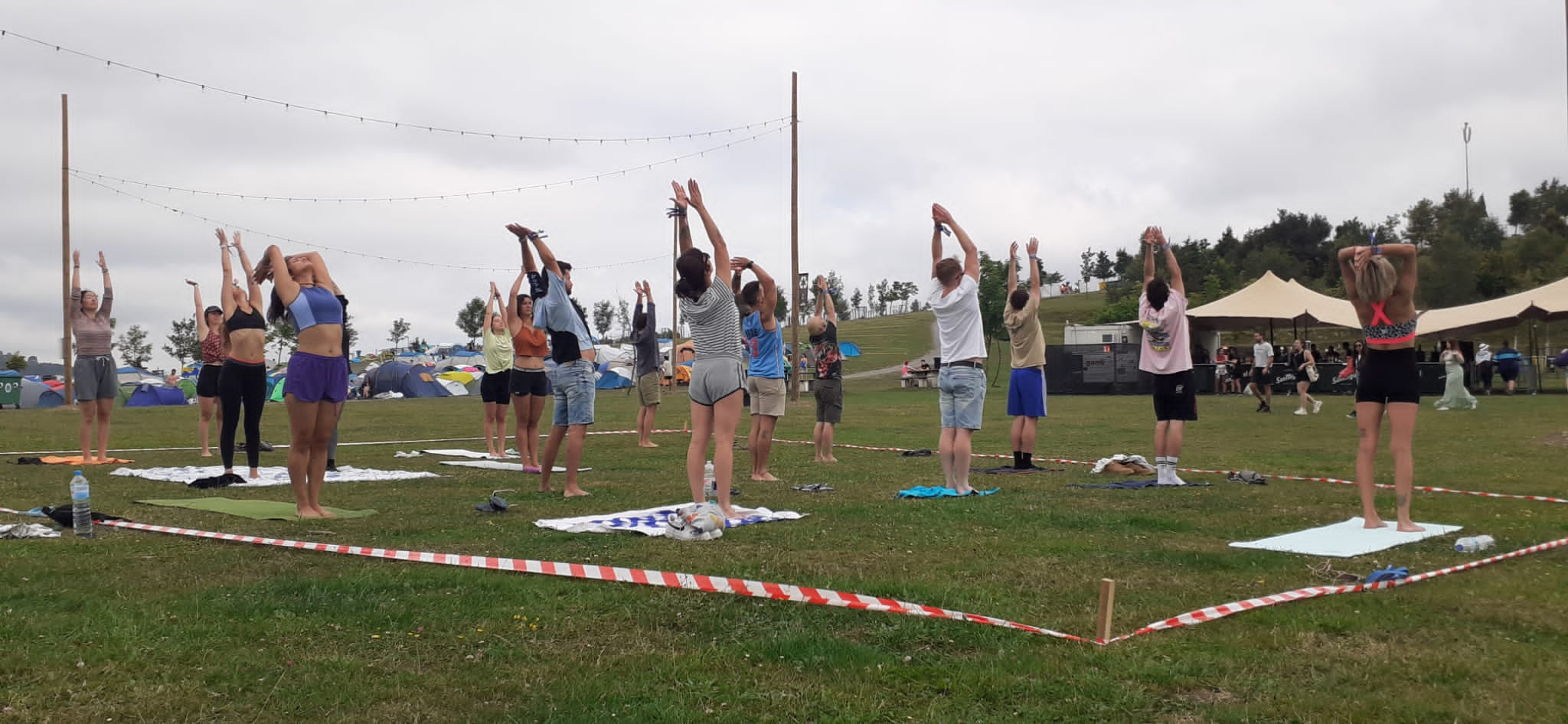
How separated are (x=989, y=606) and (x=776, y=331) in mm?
5721

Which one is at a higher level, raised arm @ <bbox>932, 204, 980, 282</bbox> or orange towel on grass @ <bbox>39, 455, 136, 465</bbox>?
raised arm @ <bbox>932, 204, 980, 282</bbox>

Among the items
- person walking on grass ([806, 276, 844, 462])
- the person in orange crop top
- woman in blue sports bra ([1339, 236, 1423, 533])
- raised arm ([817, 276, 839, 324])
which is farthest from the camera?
person walking on grass ([806, 276, 844, 462])

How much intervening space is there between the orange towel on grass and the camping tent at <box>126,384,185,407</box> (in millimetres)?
31895

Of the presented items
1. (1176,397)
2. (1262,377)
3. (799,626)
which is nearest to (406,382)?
(1262,377)

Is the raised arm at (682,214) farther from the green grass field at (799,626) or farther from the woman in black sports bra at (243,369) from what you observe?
the woman in black sports bra at (243,369)

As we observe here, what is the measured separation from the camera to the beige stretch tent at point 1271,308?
34875mm

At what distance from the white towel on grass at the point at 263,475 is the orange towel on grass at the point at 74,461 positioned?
652 millimetres

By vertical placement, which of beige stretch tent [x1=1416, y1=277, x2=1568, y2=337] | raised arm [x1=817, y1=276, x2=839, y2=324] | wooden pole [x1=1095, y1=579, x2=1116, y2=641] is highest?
beige stretch tent [x1=1416, y1=277, x2=1568, y2=337]

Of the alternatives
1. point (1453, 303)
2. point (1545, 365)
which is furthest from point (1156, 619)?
point (1453, 303)

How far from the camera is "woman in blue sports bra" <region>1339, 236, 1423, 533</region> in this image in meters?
6.30

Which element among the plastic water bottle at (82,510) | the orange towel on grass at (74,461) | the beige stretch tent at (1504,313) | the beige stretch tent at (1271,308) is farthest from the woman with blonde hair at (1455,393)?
the plastic water bottle at (82,510)

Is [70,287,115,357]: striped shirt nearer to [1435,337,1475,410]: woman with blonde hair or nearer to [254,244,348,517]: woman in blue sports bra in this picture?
[254,244,348,517]: woman in blue sports bra

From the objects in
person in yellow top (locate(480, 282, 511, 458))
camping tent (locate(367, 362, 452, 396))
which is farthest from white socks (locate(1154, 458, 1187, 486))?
camping tent (locate(367, 362, 452, 396))

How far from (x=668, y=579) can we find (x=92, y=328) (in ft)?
31.6
